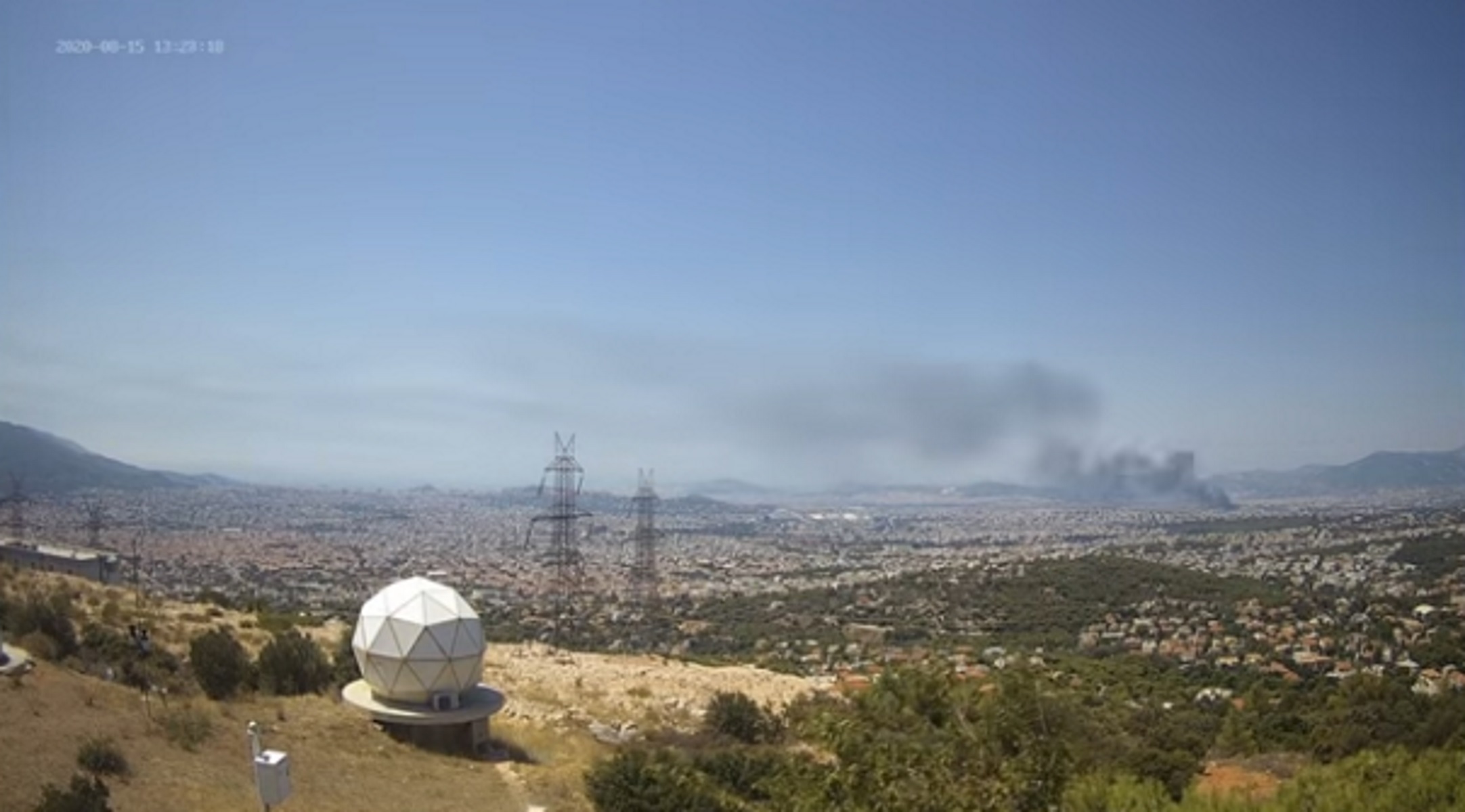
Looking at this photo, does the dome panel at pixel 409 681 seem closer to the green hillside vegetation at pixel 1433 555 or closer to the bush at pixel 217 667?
the bush at pixel 217 667

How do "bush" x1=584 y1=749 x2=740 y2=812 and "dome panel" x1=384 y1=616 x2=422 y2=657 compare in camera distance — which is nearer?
"bush" x1=584 y1=749 x2=740 y2=812

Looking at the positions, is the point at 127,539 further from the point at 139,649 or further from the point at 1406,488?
the point at 1406,488

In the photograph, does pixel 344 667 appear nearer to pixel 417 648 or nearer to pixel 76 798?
pixel 417 648

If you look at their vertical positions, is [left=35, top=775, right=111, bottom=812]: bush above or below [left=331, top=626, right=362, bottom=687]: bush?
above

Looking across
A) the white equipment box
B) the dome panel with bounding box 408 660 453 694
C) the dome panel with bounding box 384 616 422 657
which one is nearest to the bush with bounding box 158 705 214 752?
the dome panel with bounding box 384 616 422 657

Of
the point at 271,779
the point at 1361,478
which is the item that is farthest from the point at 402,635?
the point at 1361,478

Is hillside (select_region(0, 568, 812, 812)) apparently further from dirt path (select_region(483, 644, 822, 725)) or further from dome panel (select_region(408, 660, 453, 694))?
dome panel (select_region(408, 660, 453, 694))
